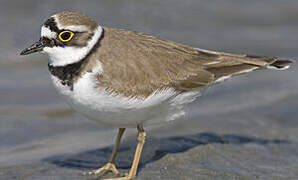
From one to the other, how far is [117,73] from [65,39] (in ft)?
2.25

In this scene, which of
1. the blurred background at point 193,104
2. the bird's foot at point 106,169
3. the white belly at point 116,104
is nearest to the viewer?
the white belly at point 116,104

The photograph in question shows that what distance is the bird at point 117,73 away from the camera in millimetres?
5680

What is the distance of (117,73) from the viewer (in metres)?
5.81

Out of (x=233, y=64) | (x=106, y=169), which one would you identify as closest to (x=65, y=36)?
(x=106, y=169)

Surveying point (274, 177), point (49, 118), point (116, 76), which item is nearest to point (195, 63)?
point (116, 76)

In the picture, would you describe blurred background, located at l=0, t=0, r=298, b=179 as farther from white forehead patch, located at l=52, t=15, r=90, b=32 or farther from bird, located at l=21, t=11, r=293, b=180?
white forehead patch, located at l=52, t=15, r=90, b=32

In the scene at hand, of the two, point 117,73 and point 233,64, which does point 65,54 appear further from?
point 233,64

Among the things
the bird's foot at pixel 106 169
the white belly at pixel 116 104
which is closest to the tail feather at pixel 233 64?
the white belly at pixel 116 104

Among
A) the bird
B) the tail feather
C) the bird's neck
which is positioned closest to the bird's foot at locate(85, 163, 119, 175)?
the bird

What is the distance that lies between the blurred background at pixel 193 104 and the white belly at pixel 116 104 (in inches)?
32.2

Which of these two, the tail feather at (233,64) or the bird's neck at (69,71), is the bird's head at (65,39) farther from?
the tail feather at (233,64)

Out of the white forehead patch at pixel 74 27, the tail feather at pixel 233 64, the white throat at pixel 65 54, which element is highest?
the white forehead patch at pixel 74 27

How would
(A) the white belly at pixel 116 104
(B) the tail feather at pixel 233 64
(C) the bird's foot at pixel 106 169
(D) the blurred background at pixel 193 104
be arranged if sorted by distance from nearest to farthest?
(A) the white belly at pixel 116 104 < (C) the bird's foot at pixel 106 169 < (B) the tail feather at pixel 233 64 < (D) the blurred background at pixel 193 104

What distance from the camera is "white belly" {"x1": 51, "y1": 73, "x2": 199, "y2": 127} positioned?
5621 millimetres
